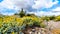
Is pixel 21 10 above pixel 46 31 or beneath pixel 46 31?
above

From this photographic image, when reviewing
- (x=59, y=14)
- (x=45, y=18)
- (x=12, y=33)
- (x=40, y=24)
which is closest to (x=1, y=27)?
(x=12, y=33)

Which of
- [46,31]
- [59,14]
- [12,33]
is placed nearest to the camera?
[12,33]

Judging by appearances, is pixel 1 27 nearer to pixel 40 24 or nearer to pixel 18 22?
pixel 18 22

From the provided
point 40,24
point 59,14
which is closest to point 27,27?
point 40,24

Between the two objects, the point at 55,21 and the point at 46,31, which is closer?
the point at 46,31

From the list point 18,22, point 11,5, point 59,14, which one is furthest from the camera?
point 59,14

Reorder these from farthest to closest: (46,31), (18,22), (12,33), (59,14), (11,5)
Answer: (59,14)
(11,5)
(46,31)
(18,22)
(12,33)

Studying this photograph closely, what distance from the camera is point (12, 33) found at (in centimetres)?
524

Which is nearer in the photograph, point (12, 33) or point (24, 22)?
point (12, 33)

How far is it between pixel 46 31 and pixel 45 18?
5.44 ft

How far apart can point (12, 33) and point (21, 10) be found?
2771mm

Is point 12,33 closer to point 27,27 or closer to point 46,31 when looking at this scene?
point 27,27

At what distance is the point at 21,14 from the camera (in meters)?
8.02

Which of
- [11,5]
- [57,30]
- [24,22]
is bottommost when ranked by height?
[57,30]
